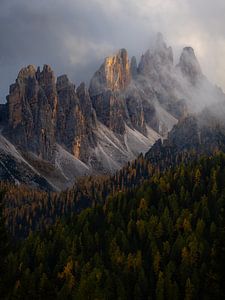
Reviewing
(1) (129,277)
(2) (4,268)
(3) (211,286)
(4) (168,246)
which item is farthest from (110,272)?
(3) (211,286)

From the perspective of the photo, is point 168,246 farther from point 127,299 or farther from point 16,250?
point 16,250

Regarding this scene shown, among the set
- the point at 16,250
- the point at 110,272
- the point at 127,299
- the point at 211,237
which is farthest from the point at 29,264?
the point at 211,237

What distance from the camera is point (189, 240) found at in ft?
550

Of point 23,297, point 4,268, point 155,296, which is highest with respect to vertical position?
point 4,268

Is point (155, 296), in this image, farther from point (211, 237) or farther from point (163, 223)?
point (163, 223)

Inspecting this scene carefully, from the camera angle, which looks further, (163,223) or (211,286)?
(163,223)

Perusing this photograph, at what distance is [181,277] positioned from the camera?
149 meters

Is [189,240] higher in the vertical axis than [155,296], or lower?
higher

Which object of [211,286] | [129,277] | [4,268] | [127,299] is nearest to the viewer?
[211,286]

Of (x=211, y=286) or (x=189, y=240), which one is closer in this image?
(x=211, y=286)

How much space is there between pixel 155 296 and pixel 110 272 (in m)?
20.6

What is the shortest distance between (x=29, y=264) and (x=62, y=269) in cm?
1368

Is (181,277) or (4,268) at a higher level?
(4,268)

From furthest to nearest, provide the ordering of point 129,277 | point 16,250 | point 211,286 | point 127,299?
point 16,250
point 129,277
point 127,299
point 211,286
